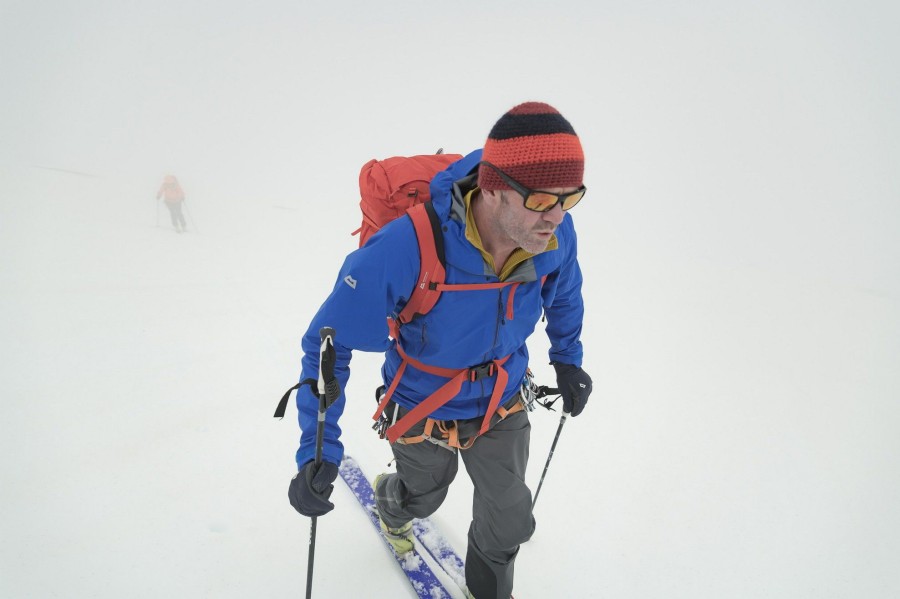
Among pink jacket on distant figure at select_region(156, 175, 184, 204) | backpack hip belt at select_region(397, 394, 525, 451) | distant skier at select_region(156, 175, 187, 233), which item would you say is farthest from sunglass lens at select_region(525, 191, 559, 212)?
pink jacket on distant figure at select_region(156, 175, 184, 204)

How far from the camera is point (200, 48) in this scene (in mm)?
34094

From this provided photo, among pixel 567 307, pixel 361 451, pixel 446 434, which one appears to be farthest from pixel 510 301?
pixel 361 451

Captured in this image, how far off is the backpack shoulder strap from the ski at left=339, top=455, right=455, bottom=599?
165 cm

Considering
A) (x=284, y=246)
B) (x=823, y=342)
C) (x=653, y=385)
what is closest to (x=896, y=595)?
(x=653, y=385)

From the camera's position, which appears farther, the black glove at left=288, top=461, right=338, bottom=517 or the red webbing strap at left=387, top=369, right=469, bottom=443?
the red webbing strap at left=387, top=369, right=469, bottom=443

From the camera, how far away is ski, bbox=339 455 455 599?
7.68ft

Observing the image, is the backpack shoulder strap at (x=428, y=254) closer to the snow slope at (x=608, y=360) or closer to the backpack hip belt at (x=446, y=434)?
the backpack hip belt at (x=446, y=434)

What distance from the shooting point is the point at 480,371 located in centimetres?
190

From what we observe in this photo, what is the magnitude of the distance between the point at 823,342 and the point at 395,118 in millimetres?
25238

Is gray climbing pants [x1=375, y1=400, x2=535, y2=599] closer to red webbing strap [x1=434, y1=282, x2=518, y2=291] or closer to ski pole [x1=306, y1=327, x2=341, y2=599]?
ski pole [x1=306, y1=327, x2=341, y2=599]

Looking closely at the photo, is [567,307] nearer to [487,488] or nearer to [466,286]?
[466,286]

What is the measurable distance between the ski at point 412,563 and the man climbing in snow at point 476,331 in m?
0.26

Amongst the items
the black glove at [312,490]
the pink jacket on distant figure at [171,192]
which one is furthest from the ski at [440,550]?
the pink jacket on distant figure at [171,192]

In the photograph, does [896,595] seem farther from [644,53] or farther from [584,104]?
[644,53]
